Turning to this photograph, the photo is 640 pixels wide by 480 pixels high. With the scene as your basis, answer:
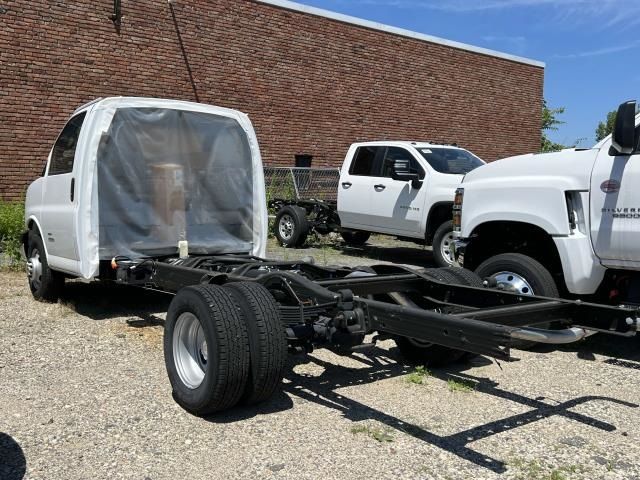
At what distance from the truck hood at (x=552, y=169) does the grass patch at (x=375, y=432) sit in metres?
2.96

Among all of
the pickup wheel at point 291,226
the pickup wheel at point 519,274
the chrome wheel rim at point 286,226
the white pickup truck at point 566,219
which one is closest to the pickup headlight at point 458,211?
the white pickup truck at point 566,219

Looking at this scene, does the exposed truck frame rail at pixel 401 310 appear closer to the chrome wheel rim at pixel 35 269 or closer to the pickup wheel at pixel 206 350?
the pickup wheel at pixel 206 350

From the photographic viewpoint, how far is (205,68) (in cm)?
1727

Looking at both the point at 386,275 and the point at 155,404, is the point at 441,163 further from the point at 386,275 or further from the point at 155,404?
the point at 155,404

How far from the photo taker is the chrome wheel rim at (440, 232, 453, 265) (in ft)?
36.2

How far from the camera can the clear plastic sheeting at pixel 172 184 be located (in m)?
6.90

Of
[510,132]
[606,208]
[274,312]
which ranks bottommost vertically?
[274,312]

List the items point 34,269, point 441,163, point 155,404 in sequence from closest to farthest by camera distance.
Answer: point 155,404, point 34,269, point 441,163

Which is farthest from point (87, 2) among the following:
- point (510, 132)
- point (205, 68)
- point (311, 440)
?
point (510, 132)

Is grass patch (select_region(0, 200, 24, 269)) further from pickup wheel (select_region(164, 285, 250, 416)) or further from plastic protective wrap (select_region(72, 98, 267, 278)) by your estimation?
pickup wheel (select_region(164, 285, 250, 416))

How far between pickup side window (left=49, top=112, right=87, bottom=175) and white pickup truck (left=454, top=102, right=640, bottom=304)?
3983mm

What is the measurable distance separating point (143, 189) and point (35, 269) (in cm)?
193

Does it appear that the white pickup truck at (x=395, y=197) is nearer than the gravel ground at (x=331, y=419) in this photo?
No

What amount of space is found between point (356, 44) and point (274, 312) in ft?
56.3
